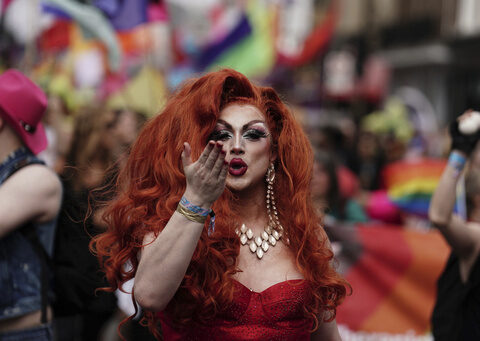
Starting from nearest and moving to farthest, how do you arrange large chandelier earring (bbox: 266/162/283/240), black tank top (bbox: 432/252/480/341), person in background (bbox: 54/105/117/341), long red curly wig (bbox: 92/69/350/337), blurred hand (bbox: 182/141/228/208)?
1. blurred hand (bbox: 182/141/228/208)
2. long red curly wig (bbox: 92/69/350/337)
3. large chandelier earring (bbox: 266/162/283/240)
4. person in background (bbox: 54/105/117/341)
5. black tank top (bbox: 432/252/480/341)

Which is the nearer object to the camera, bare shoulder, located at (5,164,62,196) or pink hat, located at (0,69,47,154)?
bare shoulder, located at (5,164,62,196)

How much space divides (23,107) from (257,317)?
1.65 meters

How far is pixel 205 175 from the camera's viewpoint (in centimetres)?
184

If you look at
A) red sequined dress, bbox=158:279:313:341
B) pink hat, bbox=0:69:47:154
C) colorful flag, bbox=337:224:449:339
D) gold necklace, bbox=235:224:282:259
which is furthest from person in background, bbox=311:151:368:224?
red sequined dress, bbox=158:279:313:341

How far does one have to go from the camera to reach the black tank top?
3156 mm

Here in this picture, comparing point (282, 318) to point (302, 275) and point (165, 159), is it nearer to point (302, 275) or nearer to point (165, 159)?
point (302, 275)

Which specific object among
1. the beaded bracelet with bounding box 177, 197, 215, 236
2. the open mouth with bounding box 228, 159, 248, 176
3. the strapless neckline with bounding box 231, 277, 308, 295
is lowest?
the strapless neckline with bounding box 231, 277, 308, 295

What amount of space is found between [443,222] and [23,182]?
203 centimetres

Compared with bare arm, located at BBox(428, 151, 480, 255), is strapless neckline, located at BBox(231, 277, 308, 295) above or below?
above

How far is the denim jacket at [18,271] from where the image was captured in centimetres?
285

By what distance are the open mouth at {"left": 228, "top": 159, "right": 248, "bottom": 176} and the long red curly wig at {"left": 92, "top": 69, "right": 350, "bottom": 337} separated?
0.26 feet

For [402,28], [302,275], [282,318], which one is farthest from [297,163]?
[402,28]

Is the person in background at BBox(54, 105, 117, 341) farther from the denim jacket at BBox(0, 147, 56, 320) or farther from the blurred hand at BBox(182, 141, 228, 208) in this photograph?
the blurred hand at BBox(182, 141, 228, 208)

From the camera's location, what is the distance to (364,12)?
108ft
